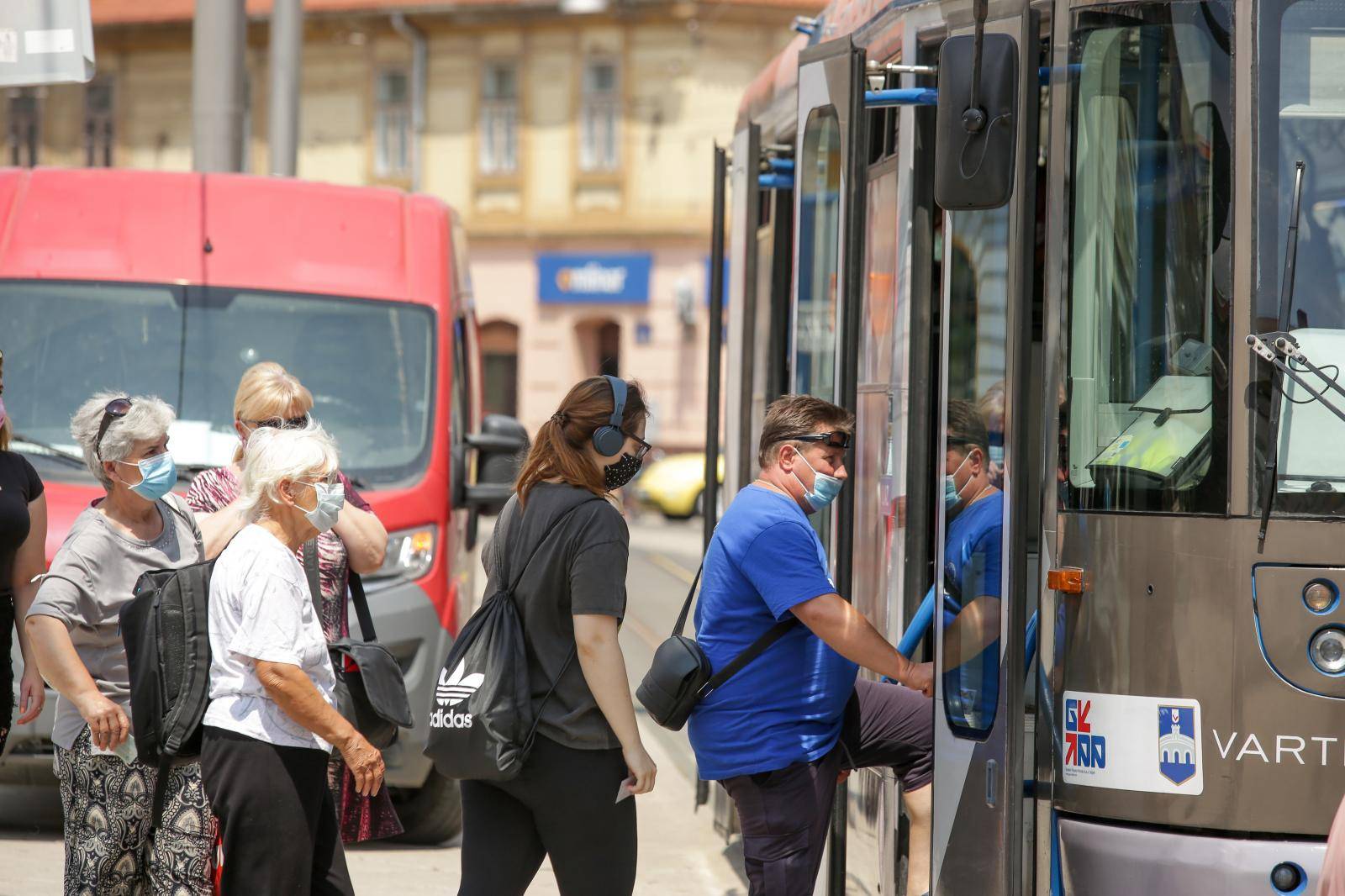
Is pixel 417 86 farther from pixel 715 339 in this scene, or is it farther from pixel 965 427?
pixel 965 427

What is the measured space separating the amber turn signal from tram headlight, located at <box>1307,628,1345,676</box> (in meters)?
0.52

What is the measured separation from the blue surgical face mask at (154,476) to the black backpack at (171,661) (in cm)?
57

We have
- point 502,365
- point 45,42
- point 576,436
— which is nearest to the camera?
point 576,436

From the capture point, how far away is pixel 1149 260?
4375 mm

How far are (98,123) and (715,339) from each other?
34.6 meters

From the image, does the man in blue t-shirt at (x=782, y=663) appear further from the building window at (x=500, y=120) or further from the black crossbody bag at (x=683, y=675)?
the building window at (x=500, y=120)

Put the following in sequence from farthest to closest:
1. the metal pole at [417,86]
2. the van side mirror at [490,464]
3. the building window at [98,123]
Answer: the building window at [98,123] → the metal pole at [417,86] → the van side mirror at [490,464]

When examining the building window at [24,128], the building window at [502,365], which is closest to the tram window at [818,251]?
the building window at [502,365]

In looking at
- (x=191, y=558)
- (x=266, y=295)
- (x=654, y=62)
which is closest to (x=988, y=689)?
(x=191, y=558)

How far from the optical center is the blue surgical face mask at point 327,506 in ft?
14.3

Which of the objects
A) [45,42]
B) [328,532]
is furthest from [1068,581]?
[45,42]

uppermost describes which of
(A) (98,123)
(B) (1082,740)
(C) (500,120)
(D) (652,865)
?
(A) (98,123)

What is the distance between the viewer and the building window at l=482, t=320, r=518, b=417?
124ft

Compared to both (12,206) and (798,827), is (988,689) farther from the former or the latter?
(12,206)
